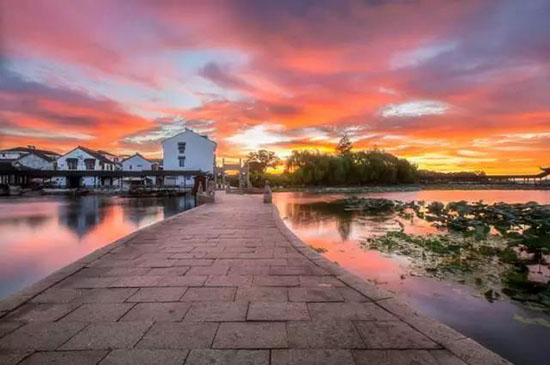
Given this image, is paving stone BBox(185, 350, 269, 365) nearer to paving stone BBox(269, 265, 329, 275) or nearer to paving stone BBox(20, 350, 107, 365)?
paving stone BBox(20, 350, 107, 365)

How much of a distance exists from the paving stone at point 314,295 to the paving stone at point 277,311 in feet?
0.55

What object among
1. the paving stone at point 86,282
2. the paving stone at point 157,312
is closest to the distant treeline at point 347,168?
the paving stone at point 86,282

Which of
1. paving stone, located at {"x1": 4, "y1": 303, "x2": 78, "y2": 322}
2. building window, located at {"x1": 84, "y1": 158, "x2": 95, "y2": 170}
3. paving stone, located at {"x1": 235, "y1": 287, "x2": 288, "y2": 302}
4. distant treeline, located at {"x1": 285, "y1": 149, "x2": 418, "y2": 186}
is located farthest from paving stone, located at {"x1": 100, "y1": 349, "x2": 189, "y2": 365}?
building window, located at {"x1": 84, "y1": 158, "x2": 95, "y2": 170}

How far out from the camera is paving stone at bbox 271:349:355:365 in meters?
2.24

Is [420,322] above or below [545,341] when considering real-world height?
above

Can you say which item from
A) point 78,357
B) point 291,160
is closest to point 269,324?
point 78,357

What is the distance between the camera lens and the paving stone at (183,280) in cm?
396

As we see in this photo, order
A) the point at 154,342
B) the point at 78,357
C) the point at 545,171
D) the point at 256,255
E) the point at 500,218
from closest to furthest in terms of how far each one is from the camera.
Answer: the point at 78,357 → the point at 154,342 → the point at 256,255 → the point at 500,218 → the point at 545,171

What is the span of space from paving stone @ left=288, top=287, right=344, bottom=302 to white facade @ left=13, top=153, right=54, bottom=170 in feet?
182

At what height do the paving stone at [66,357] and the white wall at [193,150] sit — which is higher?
the white wall at [193,150]

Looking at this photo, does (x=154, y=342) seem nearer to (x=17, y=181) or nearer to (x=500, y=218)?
(x=500, y=218)

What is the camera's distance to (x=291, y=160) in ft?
168

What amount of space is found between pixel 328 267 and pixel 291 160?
46912mm

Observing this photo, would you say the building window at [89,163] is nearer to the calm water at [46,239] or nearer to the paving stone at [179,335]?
the calm water at [46,239]
